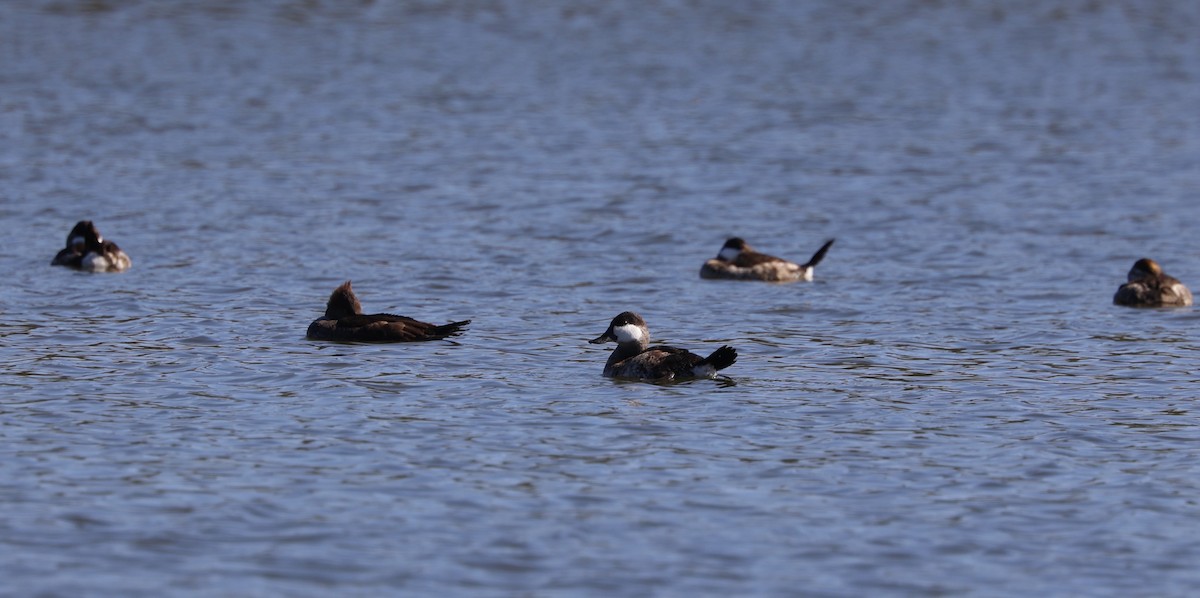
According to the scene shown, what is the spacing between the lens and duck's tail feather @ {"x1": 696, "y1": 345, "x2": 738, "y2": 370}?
13594mm

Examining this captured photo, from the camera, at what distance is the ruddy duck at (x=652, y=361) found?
45.9 ft

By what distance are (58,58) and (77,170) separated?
1294 centimetres

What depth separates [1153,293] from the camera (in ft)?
58.6

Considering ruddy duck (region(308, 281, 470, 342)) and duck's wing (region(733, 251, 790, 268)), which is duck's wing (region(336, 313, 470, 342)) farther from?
duck's wing (region(733, 251, 790, 268))

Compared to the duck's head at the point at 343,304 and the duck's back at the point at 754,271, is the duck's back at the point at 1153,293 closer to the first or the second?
the duck's back at the point at 754,271

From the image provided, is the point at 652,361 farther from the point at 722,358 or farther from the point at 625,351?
the point at 722,358

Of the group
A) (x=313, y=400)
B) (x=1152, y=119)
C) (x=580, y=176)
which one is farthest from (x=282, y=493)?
(x=1152, y=119)

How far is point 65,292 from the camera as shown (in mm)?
18234

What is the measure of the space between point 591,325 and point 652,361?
283cm

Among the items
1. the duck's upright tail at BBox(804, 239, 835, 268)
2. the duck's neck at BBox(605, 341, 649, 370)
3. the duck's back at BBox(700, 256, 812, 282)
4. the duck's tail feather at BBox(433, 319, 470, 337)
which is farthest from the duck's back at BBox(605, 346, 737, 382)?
the duck's upright tail at BBox(804, 239, 835, 268)

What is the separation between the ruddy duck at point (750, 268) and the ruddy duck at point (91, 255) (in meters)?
A: 6.26

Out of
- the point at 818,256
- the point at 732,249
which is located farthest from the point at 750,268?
the point at 818,256

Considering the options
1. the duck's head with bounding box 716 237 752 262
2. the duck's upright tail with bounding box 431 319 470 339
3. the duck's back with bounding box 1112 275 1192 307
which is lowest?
the duck's upright tail with bounding box 431 319 470 339

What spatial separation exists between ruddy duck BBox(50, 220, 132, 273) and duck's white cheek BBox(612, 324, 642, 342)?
713 cm
